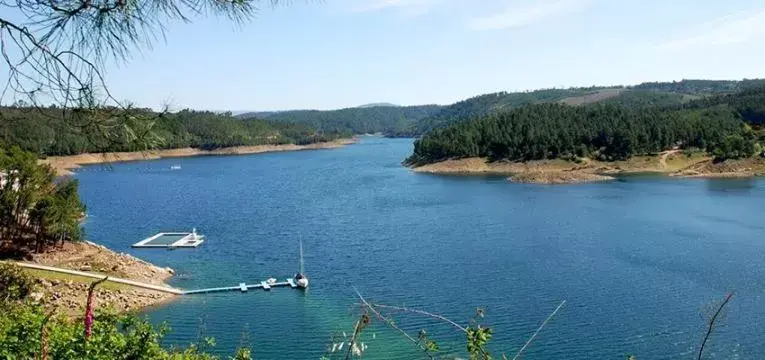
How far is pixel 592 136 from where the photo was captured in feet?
275

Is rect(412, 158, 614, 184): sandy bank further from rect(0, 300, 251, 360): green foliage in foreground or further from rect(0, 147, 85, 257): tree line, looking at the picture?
rect(0, 300, 251, 360): green foliage in foreground

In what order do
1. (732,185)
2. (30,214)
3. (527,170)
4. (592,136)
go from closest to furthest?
(30,214) → (732,185) → (527,170) → (592,136)

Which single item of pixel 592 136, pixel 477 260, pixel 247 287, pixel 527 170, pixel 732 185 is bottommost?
pixel 732 185

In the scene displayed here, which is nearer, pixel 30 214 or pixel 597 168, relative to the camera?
pixel 30 214

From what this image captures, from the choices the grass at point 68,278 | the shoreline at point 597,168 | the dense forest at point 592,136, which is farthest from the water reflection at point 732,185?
the grass at point 68,278

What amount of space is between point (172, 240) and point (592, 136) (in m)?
61.6

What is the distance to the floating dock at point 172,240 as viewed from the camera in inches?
1404

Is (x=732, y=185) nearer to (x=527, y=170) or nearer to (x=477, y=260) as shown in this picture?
(x=527, y=170)

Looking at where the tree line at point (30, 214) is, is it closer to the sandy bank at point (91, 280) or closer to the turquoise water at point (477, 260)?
the sandy bank at point (91, 280)

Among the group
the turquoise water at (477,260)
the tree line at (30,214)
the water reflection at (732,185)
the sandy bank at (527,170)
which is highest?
the tree line at (30,214)

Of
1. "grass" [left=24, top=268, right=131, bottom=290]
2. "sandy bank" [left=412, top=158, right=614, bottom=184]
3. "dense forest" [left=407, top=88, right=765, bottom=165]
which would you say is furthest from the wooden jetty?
"dense forest" [left=407, top=88, right=765, bottom=165]

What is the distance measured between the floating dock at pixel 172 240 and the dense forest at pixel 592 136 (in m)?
53.5

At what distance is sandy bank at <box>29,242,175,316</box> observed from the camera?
23.7 metres

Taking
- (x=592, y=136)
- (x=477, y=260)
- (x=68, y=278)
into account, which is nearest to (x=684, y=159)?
(x=592, y=136)
